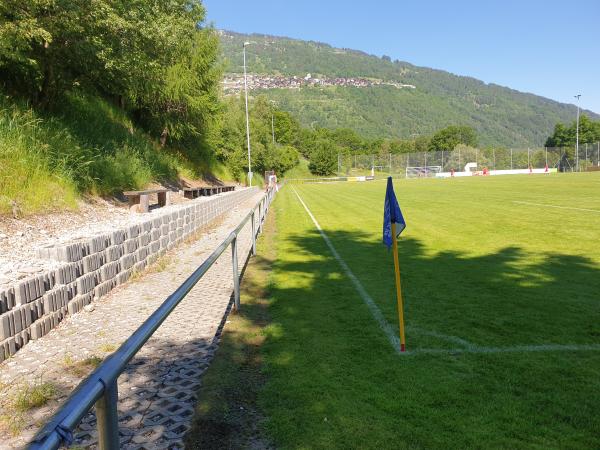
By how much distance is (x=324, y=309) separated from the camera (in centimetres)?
653

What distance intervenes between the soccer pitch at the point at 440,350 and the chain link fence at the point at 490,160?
7092 centimetres

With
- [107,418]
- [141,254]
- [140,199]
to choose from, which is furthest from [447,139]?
[107,418]

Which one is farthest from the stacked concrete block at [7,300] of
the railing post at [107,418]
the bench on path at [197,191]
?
the bench on path at [197,191]

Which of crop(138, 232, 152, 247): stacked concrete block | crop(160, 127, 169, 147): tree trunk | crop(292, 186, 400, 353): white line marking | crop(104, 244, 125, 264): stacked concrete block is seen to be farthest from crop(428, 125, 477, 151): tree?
crop(104, 244, 125, 264): stacked concrete block

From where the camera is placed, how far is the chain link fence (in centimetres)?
7106

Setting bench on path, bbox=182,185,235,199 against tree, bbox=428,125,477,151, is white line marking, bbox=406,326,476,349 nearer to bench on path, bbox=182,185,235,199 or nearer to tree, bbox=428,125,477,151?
bench on path, bbox=182,185,235,199

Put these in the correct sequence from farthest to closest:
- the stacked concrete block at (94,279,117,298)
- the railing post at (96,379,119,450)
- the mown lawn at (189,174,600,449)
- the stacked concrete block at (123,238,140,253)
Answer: the stacked concrete block at (123,238,140,253) → the stacked concrete block at (94,279,117,298) → the mown lawn at (189,174,600,449) → the railing post at (96,379,119,450)

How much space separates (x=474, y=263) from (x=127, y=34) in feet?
38.4

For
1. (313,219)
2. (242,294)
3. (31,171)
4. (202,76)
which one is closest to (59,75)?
(31,171)

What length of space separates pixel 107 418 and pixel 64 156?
40.5ft

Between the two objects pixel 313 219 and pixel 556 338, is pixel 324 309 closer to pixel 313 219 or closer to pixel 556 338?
pixel 556 338

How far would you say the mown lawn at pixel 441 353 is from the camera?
135 inches

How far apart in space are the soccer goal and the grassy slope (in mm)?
67417

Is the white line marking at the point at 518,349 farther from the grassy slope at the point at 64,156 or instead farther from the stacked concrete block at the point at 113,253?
the grassy slope at the point at 64,156
